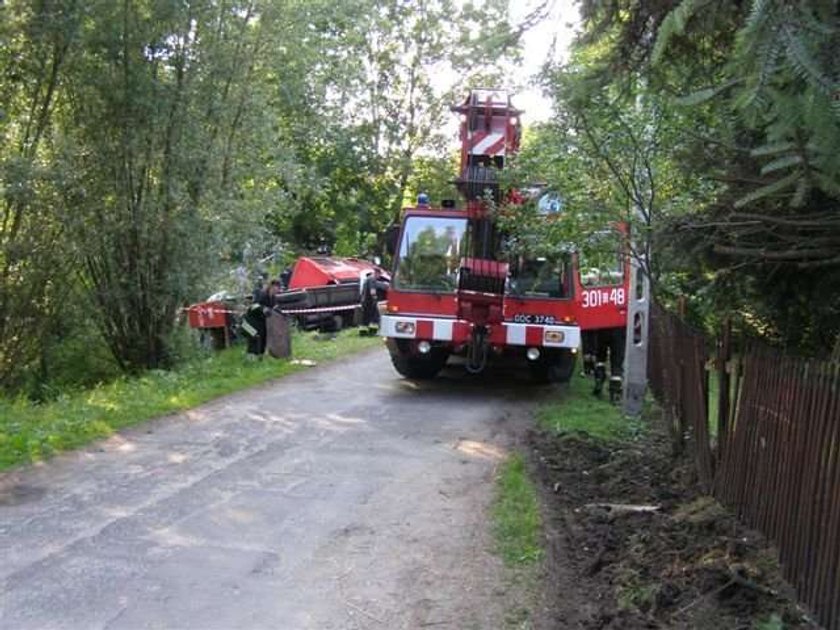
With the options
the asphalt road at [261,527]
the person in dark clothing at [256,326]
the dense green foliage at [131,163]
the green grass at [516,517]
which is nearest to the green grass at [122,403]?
the person in dark clothing at [256,326]

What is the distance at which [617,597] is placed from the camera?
512 cm

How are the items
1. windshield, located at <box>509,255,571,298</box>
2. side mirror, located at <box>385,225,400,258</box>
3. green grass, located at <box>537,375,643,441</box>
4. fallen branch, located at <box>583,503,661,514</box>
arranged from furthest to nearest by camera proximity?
side mirror, located at <box>385,225,400,258</box> < windshield, located at <box>509,255,571,298</box> < green grass, located at <box>537,375,643,441</box> < fallen branch, located at <box>583,503,661,514</box>

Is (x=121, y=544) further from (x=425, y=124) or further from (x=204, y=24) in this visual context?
(x=425, y=124)

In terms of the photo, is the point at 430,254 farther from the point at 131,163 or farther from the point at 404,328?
the point at 131,163

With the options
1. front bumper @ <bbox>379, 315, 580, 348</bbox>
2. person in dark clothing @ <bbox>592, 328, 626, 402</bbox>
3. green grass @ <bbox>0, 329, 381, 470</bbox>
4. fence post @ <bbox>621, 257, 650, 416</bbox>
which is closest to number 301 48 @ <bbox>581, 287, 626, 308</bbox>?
person in dark clothing @ <bbox>592, 328, 626, 402</bbox>

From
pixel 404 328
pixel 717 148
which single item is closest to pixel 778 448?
pixel 717 148

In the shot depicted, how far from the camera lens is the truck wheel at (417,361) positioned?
43.6ft

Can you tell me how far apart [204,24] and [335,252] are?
2425 centimetres

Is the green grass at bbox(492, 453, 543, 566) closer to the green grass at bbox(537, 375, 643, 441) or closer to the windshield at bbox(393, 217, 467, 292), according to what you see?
the green grass at bbox(537, 375, 643, 441)

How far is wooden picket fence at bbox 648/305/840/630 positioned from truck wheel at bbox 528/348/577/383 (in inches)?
181

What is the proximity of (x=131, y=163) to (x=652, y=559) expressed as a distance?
422 inches

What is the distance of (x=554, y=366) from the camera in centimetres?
1290

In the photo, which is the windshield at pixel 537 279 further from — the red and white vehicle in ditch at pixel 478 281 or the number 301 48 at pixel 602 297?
the number 301 48 at pixel 602 297

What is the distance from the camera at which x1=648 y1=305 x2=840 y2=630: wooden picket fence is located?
4391 millimetres
